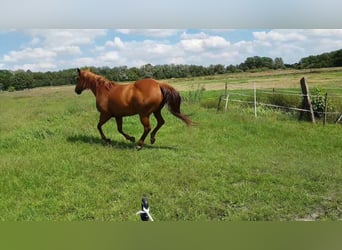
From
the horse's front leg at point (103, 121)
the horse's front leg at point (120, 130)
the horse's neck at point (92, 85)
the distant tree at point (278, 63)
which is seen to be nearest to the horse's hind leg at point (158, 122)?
the horse's front leg at point (120, 130)

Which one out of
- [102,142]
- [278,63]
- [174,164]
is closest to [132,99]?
[102,142]

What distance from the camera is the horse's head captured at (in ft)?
8.30

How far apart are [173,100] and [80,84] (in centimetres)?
58

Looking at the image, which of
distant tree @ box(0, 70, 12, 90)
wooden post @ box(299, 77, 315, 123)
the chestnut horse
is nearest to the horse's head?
the chestnut horse

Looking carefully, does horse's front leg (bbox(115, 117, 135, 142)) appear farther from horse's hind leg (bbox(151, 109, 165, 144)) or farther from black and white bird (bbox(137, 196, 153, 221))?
black and white bird (bbox(137, 196, 153, 221))

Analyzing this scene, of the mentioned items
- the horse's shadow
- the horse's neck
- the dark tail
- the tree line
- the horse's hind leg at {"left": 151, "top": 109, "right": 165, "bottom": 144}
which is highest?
the tree line

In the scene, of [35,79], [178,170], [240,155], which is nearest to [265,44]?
[240,155]

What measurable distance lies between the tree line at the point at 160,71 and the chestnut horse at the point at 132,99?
48 mm

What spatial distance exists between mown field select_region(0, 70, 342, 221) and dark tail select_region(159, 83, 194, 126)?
4 centimetres

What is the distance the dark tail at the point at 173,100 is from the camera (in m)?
2.51

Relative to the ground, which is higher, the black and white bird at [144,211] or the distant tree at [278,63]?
the distant tree at [278,63]

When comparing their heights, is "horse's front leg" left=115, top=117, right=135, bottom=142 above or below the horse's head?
below

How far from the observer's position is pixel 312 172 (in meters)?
2.54

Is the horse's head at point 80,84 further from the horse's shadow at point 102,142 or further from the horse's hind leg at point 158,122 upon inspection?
the horse's hind leg at point 158,122
